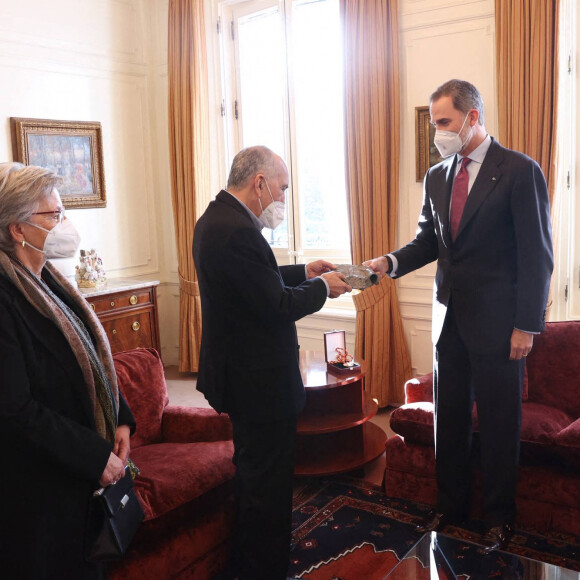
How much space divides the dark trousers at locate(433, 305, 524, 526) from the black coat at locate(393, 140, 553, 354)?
3.6 inches

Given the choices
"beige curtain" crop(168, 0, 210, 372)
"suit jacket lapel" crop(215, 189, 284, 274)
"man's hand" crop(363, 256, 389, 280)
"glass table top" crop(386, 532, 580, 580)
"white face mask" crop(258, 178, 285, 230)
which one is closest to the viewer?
"glass table top" crop(386, 532, 580, 580)

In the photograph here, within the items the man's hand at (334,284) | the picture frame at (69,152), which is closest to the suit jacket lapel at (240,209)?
the man's hand at (334,284)

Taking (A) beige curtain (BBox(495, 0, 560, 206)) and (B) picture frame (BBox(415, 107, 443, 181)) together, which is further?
(B) picture frame (BBox(415, 107, 443, 181))

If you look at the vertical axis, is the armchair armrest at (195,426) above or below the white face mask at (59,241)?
below

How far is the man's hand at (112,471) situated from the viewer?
154cm

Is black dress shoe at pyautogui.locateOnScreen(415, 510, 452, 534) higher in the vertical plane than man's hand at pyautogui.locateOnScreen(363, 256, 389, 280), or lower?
lower

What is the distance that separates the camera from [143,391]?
2709mm

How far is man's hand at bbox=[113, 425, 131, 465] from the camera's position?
1.73 metres

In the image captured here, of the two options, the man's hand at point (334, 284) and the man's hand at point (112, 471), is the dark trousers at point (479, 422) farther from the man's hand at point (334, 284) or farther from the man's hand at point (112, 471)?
the man's hand at point (112, 471)

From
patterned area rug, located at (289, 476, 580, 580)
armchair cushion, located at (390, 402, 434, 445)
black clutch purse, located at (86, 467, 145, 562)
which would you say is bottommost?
patterned area rug, located at (289, 476, 580, 580)

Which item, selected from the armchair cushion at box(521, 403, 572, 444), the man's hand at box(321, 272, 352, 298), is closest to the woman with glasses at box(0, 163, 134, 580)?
the man's hand at box(321, 272, 352, 298)

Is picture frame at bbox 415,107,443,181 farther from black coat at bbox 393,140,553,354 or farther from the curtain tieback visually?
the curtain tieback

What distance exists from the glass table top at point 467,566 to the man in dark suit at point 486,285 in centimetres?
49

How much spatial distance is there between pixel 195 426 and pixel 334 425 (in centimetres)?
72
